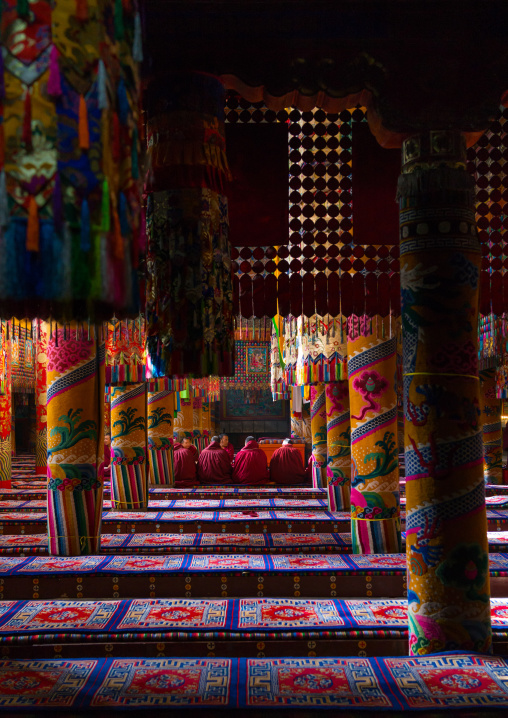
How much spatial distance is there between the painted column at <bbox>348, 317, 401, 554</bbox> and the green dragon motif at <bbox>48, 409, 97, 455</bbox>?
7.77 ft

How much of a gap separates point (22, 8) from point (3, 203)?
349mm

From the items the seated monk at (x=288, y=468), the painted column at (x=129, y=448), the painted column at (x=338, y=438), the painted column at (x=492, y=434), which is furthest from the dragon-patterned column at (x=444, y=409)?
the painted column at (x=492, y=434)

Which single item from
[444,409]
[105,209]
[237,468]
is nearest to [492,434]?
[237,468]

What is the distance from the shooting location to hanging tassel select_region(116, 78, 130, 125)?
126 centimetres

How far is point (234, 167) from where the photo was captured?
319 centimetres

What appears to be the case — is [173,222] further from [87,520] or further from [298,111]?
[87,520]

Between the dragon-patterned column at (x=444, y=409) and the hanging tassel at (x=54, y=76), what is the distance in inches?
80.3

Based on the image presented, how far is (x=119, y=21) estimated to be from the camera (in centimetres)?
128

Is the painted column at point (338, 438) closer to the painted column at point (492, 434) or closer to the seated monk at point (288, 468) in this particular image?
the seated monk at point (288, 468)

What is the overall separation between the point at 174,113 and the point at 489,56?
137cm

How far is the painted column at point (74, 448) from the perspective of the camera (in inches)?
228

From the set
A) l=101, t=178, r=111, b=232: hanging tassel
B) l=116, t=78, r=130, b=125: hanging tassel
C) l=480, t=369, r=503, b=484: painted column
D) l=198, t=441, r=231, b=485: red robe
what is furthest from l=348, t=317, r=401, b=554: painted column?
l=480, t=369, r=503, b=484: painted column

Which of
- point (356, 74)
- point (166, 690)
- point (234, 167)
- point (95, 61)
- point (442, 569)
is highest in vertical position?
point (356, 74)

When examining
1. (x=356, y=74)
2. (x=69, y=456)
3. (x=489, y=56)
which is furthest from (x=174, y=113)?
(x=69, y=456)
